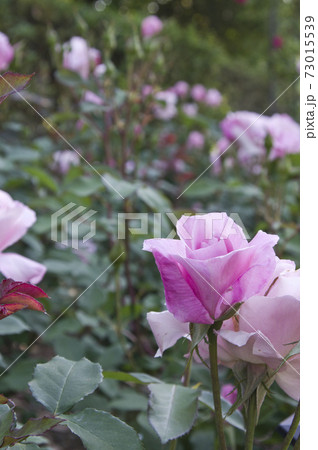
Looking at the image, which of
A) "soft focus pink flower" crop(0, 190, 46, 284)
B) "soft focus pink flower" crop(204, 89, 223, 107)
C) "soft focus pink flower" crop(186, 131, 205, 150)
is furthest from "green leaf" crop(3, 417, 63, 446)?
"soft focus pink flower" crop(204, 89, 223, 107)

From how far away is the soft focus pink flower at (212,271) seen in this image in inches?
13.5

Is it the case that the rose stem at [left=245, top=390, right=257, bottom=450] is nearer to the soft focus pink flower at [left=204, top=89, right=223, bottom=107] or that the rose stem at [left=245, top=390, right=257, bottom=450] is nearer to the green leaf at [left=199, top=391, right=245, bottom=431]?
the green leaf at [left=199, top=391, right=245, bottom=431]

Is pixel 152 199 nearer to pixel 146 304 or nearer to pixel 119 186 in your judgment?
pixel 119 186

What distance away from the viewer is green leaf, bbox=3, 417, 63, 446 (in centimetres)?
34

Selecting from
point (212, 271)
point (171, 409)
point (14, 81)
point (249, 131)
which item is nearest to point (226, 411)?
point (171, 409)

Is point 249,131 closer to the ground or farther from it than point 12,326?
farther from it

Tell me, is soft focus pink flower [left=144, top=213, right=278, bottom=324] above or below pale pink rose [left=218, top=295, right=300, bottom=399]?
above

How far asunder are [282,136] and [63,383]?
0.91 m

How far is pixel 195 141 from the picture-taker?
101 inches

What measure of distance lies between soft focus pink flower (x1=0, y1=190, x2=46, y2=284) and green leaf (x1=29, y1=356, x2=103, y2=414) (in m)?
0.13

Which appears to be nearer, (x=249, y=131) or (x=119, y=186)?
(x=119, y=186)

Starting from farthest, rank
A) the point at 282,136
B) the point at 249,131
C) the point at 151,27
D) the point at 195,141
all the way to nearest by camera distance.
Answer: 1. the point at 195,141
2. the point at 151,27
3. the point at 249,131
4. the point at 282,136

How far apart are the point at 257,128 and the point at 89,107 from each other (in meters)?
0.40
